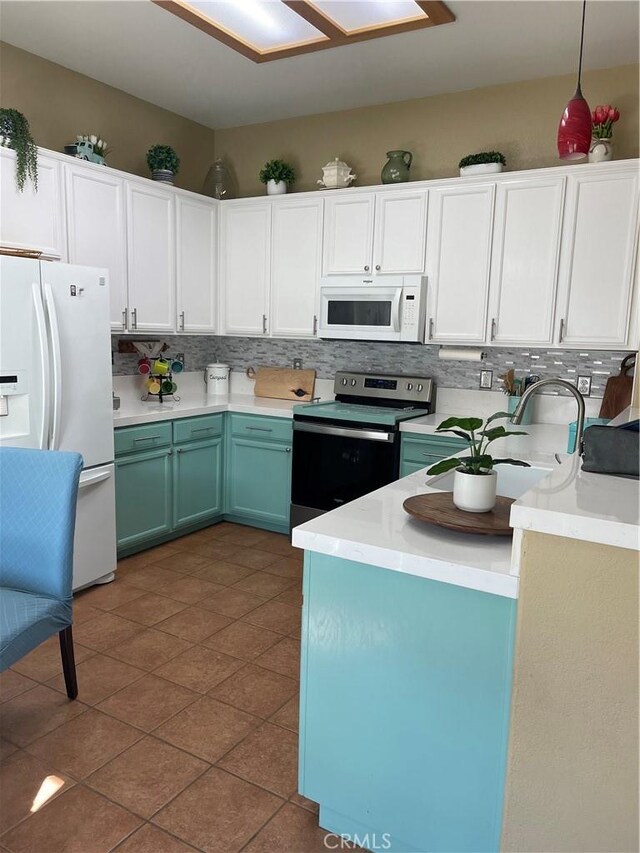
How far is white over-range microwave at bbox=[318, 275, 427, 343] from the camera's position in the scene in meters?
3.77

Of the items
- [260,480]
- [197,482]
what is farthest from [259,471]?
[197,482]

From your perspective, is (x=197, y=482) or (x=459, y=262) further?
(x=197, y=482)

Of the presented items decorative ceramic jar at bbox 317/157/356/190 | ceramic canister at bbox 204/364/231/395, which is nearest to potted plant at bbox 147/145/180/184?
decorative ceramic jar at bbox 317/157/356/190

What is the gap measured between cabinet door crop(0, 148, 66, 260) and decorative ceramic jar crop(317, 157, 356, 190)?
1.66 m

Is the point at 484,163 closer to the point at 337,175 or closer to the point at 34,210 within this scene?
the point at 337,175

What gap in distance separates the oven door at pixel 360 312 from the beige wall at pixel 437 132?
847 millimetres

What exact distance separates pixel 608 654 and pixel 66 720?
6.21 ft

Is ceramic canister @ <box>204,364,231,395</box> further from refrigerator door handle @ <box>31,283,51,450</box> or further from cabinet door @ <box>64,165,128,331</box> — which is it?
refrigerator door handle @ <box>31,283,51,450</box>

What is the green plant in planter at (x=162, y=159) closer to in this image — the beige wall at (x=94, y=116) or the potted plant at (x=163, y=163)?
the potted plant at (x=163, y=163)

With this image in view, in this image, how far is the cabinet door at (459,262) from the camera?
11.8 ft

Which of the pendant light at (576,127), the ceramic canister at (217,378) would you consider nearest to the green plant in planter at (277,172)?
the ceramic canister at (217,378)

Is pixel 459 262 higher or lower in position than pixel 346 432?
higher

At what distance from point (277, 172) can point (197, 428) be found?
184 cm

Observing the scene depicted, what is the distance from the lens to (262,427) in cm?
420
